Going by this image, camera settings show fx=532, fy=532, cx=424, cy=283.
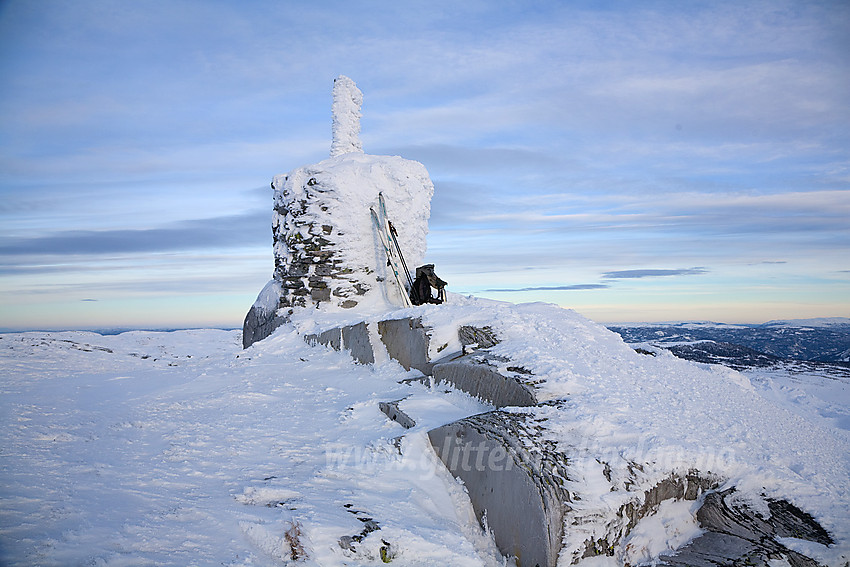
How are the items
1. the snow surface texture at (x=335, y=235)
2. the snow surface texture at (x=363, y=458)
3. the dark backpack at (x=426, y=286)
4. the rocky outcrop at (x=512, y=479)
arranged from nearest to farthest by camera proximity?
the snow surface texture at (x=363, y=458), the rocky outcrop at (x=512, y=479), the dark backpack at (x=426, y=286), the snow surface texture at (x=335, y=235)

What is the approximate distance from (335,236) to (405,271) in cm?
150

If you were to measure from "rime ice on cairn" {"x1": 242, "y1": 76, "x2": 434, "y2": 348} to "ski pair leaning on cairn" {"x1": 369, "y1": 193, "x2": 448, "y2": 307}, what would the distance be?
0.17 meters

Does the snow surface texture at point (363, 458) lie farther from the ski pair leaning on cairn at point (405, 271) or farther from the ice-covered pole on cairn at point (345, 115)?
the ice-covered pole on cairn at point (345, 115)

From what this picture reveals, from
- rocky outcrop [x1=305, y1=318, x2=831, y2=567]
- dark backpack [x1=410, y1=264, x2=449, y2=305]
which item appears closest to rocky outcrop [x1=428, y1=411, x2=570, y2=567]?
rocky outcrop [x1=305, y1=318, x2=831, y2=567]

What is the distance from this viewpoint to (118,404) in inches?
212

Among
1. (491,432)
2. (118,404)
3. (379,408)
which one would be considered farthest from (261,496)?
(118,404)

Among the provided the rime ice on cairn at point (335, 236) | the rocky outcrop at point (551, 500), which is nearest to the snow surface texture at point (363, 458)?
the rocky outcrop at point (551, 500)

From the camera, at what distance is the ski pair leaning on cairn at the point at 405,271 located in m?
9.61

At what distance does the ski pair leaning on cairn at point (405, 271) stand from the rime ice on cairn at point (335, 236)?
173 millimetres

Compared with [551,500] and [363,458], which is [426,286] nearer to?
[363,458]

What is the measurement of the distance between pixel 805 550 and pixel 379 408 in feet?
11.0

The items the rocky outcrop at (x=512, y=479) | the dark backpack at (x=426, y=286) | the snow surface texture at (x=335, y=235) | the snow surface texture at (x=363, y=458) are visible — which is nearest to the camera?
the snow surface texture at (x=363, y=458)

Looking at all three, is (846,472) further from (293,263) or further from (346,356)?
(293,263)

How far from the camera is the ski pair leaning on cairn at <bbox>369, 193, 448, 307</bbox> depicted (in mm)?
9609
